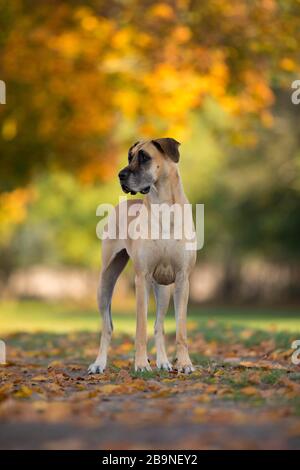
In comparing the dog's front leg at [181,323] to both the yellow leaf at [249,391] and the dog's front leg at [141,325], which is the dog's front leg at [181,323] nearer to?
the dog's front leg at [141,325]

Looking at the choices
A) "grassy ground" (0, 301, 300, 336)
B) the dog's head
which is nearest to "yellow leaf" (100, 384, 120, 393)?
the dog's head

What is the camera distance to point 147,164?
7809 mm

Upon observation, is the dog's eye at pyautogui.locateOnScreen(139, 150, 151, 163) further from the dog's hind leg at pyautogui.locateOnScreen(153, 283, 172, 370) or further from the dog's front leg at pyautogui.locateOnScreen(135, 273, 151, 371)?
the dog's hind leg at pyautogui.locateOnScreen(153, 283, 172, 370)

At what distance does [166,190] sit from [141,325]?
1.29 m

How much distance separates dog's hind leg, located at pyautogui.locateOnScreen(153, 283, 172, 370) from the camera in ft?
27.3

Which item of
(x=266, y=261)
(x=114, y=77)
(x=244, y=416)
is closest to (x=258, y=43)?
(x=114, y=77)

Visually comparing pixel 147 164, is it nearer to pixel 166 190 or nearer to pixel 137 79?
pixel 166 190

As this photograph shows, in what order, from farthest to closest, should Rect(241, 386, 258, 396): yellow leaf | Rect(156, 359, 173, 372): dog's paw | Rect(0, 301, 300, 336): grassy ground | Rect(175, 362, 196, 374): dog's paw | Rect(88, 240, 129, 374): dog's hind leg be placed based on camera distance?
Rect(0, 301, 300, 336): grassy ground < Rect(88, 240, 129, 374): dog's hind leg < Rect(156, 359, 173, 372): dog's paw < Rect(175, 362, 196, 374): dog's paw < Rect(241, 386, 258, 396): yellow leaf

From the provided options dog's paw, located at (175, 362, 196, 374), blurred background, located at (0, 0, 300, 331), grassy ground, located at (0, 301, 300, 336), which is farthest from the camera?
grassy ground, located at (0, 301, 300, 336)

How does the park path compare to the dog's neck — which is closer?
the park path

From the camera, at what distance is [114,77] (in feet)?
65.0

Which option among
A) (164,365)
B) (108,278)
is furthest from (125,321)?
(164,365)

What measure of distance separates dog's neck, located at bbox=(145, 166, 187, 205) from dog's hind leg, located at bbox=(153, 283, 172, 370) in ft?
3.57
